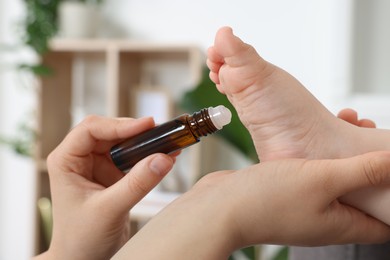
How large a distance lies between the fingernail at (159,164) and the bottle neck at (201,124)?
4 centimetres

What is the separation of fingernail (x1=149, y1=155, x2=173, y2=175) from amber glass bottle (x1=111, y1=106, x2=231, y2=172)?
3cm

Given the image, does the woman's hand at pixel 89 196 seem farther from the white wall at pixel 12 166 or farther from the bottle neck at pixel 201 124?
the white wall at pixel 12 166

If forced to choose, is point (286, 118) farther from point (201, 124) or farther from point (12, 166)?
point (12, 166)

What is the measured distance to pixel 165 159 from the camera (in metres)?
0.51

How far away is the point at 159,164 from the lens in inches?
19.8

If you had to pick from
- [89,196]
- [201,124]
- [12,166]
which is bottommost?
[12,166]

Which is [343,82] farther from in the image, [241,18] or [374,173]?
[374,173]

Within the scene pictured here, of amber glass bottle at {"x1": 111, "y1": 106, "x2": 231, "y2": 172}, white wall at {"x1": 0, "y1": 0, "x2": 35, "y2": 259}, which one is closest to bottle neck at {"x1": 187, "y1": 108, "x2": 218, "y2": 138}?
amber glass bottle at {"x1": 111, "y1": 106, "x2": 231, "y2": 172}

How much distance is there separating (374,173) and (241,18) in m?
1.09

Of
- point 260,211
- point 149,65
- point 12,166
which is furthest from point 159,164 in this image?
point 12,166

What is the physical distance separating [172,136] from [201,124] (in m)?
0.04

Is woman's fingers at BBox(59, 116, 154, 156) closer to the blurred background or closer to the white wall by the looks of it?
the blurred background

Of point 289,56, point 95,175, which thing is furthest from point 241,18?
point 95,175

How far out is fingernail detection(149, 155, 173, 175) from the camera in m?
0.50
